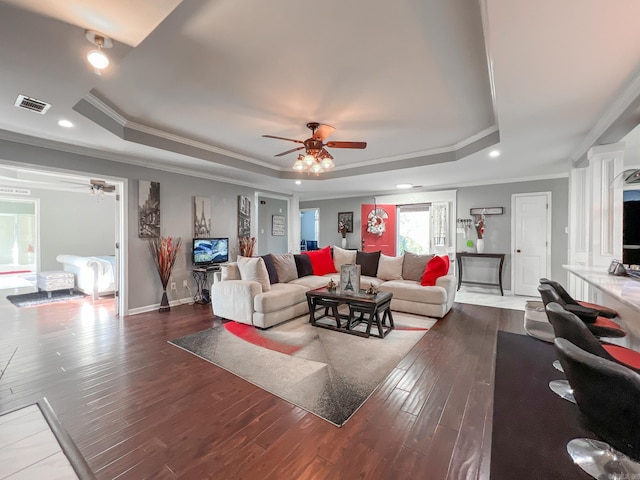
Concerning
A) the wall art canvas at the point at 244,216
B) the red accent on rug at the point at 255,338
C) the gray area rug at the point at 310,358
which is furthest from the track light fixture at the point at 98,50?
the wall art canvas at the point at 244,216

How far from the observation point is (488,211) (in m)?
6.07

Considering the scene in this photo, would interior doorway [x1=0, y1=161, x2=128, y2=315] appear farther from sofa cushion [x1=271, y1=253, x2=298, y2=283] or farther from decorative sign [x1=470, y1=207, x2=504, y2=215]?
decorative sign [x1=470, y1=207, x2=504, y2=215]

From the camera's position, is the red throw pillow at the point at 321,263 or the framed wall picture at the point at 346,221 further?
the framed wall picture at the point at 346,221

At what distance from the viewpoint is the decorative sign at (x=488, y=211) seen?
5.97m

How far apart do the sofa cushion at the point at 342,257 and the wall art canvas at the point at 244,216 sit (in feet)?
6.87

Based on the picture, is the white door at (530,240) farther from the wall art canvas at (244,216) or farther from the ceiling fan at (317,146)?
the wall art canvas at (244,216)

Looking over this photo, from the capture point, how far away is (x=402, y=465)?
1550mm

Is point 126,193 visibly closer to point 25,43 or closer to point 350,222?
point 25,43

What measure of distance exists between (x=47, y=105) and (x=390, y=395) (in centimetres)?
399

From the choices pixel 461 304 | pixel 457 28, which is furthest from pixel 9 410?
pixel 461 304

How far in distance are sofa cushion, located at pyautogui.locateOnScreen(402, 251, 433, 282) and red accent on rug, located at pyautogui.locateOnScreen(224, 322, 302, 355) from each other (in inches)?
107

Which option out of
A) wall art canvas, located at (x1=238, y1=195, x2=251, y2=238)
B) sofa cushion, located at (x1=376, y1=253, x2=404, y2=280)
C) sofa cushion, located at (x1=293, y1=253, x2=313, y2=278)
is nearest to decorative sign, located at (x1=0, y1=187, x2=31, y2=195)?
wall art canvas, located at (x1=238, y1=195, x2=251, y2=238)

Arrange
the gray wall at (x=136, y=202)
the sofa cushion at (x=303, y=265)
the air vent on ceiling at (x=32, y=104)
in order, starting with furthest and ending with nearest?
the sofa cushion at (x=303, y=265)
the gray wall at (x=136, y=202)
the air vent on ceiling at (x=32, y=104)

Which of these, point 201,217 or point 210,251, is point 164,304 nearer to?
point 210,251
